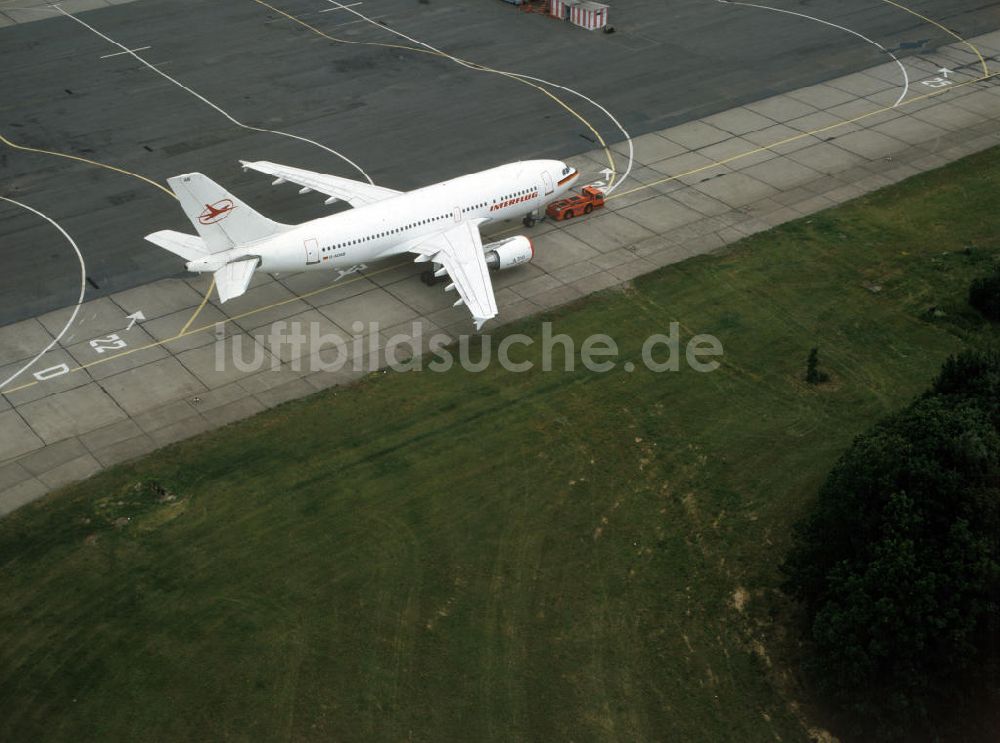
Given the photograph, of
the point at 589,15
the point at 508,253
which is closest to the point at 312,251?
the point at 508,253

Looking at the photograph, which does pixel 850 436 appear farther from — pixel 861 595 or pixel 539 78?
pixel 539 78

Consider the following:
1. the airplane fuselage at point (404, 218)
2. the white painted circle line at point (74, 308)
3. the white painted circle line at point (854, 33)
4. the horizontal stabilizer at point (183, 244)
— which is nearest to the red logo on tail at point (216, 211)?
the horizontal stabilizer at point (183, 244)

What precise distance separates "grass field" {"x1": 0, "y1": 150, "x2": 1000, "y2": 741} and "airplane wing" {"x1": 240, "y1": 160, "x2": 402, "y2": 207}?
54.5 feet

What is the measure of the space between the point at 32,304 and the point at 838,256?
50219 mm

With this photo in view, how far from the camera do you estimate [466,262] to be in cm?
6406

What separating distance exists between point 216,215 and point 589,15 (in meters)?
55.5

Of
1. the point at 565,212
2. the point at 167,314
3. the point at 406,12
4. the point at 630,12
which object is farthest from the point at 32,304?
the point at 630,12

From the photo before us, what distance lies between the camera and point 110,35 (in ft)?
339

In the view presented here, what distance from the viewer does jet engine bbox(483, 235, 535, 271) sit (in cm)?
6594

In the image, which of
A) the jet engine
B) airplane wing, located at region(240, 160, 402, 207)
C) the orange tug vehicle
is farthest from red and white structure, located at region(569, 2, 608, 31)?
the jet engine

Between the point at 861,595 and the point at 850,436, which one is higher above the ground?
the point at 861,595

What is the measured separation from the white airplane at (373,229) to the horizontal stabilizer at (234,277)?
0.06 meters

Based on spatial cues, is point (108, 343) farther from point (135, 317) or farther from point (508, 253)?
point (508, 253)

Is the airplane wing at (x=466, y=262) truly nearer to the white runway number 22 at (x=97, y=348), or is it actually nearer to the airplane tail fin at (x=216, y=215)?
the airplane tail fin at (x=216, y=215)
